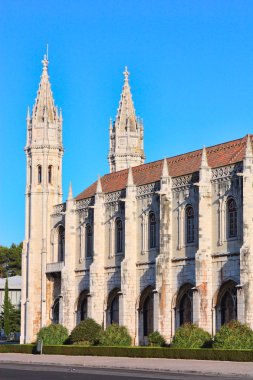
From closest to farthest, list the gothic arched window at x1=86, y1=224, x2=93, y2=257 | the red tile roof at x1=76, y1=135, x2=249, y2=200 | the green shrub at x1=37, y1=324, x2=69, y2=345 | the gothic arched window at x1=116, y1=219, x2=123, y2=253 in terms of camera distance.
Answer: the red tile roof at x1=76, y1=135, x2=249, y2=200 → the green shrub at x1=37, y1=324, x2=69, y2=345 → the gothic arched window at x1=116, y1=219, x2=123, y2=253 → the gothic arched window at x1=86, y1=224, x2=93, y2=257

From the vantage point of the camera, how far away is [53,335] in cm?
6738

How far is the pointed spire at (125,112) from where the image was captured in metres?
85.8

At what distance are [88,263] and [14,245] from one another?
64.4 metres

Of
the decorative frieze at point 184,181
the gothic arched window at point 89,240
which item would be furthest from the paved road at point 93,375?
the gothic arched window at point 89,240

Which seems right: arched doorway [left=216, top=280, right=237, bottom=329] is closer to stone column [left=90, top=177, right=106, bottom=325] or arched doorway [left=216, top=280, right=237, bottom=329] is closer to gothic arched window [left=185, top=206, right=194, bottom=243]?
gothic arched window [left=185, top=206, right=194, bottom=243]

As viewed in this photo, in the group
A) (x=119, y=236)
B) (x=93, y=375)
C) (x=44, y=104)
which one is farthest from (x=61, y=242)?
(x=93, y=375)

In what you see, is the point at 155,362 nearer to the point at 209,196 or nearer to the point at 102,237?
the point at 209,196

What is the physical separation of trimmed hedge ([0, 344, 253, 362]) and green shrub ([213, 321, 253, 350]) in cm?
235

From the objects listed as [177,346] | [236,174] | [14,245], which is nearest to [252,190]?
[236,174]

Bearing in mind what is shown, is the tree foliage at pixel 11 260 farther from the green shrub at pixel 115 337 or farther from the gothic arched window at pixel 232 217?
the gothic arched window at pixel 232 217

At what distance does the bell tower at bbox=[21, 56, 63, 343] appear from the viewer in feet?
262

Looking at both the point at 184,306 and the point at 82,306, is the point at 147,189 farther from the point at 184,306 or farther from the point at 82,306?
the point at 82,306

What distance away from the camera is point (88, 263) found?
7375 centimetres

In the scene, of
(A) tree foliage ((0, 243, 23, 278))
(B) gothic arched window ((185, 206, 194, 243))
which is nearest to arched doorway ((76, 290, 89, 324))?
(B) gothic arched window ((185, 206, 194, 243))
